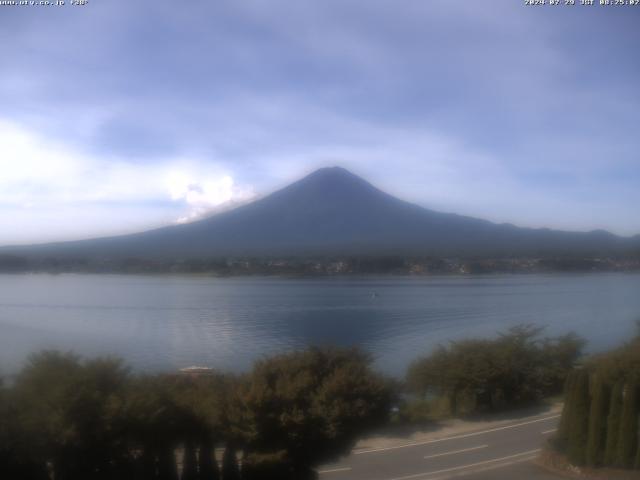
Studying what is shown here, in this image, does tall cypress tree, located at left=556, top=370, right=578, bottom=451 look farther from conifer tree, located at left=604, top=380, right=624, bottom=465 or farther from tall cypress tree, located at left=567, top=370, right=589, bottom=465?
conifer tree, located at left=604, top=380, right=624, bottom=465

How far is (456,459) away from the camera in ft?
27.0

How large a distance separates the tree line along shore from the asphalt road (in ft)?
1.22

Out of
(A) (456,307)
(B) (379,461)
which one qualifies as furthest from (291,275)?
(B) (379,461)

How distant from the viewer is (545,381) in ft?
46.1

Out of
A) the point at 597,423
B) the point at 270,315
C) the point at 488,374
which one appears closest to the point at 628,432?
the point at 597,423

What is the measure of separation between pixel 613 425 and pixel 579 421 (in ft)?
1.29

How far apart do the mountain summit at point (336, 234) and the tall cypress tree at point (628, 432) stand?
754 inches

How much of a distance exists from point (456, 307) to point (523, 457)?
1889cm

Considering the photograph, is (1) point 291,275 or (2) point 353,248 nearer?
(1) point 291,275

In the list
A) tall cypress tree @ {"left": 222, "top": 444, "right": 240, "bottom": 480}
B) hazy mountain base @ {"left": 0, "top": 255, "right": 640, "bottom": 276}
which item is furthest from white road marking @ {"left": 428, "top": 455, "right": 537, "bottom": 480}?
hazy mountain base @ {"left": 0, "top": 255, "right": 640, "bottom": 276}

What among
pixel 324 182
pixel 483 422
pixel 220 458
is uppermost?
pixel 324 182

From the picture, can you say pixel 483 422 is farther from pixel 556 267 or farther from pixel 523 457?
pixel 556 267

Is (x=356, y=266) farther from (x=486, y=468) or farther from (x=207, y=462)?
(x=207, y=462)

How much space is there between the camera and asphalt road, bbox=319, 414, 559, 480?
291 inches
